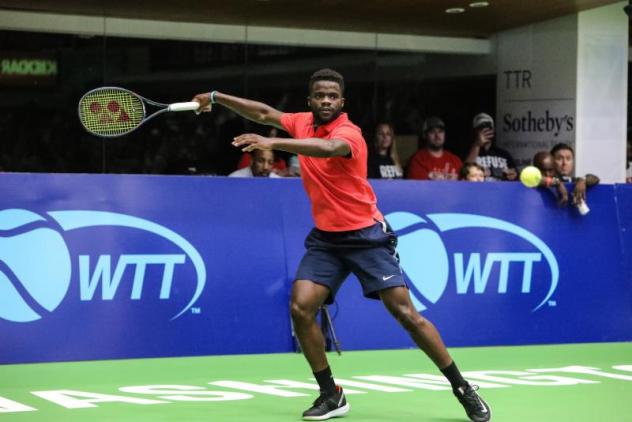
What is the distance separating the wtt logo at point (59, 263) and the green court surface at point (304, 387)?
54 centimetres

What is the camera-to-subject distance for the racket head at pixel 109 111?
8.38 meters

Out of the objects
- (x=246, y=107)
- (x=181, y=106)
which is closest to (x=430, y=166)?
(x=246, y=107)

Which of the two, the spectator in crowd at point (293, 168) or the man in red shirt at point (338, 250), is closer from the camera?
the man in red shirt at point (338, 250)

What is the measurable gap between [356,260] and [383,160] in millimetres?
6385

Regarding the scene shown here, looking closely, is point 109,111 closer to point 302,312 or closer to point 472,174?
point 302,312

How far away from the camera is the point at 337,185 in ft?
25.9

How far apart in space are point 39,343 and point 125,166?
5586 millimetres

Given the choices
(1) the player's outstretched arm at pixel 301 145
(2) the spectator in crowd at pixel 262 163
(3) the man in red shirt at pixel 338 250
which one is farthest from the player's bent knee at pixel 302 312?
(2) the spectator in crowd at pixel 262 163

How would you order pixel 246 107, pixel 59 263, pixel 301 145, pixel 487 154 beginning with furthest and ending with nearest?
pixel 487 154 → pixel 59 263 → pixel 246 107 → pixel 301 145

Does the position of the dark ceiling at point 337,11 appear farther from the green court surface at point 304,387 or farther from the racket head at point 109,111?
the racket head at point 109,111

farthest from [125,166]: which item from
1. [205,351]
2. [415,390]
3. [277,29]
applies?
[415,390]

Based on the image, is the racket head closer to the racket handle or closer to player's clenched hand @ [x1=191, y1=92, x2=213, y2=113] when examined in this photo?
player's clenched hand @ [x1=191, y1=92, x2=213, y2=113]

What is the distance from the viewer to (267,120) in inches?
328

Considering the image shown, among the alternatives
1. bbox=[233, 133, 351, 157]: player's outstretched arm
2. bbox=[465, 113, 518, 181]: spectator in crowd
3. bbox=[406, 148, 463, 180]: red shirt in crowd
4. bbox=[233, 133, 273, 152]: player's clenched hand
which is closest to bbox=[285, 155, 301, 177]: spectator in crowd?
bbox=[406, 148, 463, 180]: red shirt in crowd
